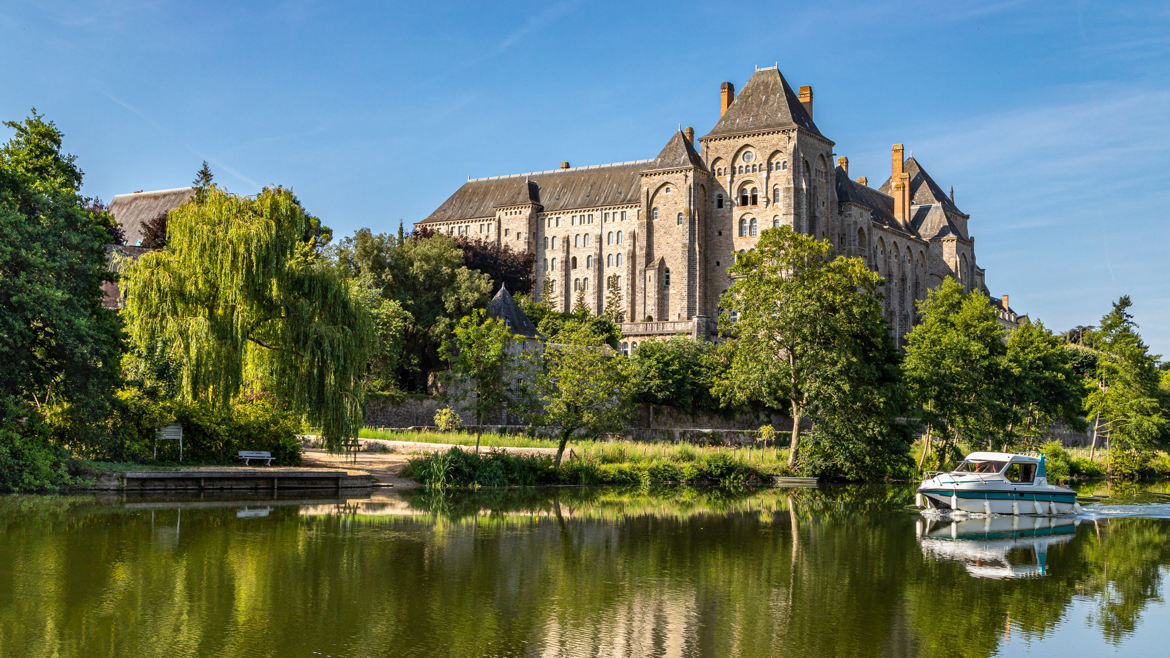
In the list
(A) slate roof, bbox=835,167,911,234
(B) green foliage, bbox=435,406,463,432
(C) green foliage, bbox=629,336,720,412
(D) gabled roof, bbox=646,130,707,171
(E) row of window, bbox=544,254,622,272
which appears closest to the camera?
(B) green foliage, bbox=435,406,463,432

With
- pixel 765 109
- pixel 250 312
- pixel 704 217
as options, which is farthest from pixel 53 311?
pixel 765 109

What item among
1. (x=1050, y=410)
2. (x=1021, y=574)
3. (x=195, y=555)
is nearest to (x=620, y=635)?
(x=195, y=555)

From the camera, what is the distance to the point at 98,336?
68.0 feet

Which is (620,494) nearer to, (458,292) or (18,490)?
(18,490)

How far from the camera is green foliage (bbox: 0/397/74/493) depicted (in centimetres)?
2009

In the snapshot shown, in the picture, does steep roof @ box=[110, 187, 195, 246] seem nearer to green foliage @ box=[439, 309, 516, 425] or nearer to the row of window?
the row of window

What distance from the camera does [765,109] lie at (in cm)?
7494

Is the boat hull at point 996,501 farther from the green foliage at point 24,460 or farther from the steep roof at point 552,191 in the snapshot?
the steep roof at point 552,191

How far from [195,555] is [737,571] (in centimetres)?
744

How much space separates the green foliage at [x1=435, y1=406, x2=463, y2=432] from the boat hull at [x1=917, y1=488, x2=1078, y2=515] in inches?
650

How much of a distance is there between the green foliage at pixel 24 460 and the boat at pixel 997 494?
63.6 feet

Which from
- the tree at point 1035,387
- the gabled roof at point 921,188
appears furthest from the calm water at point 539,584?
the gabled roof at point 921,188

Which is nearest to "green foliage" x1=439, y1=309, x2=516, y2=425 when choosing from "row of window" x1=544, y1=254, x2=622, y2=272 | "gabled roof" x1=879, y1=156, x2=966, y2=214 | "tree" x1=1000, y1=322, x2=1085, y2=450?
"tree" x1=1000, y1=322, x2=1085, y2=450

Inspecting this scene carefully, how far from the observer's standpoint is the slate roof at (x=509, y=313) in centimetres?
4391
